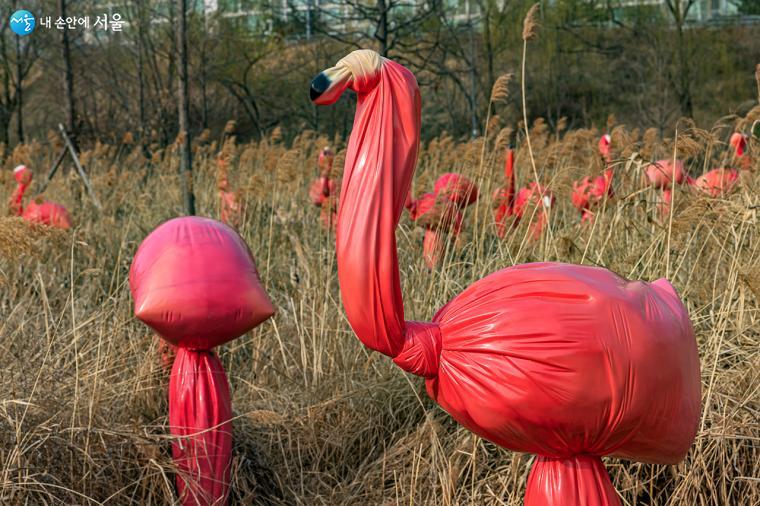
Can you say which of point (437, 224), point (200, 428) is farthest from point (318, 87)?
point (437, 224)

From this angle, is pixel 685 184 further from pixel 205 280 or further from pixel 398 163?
pixel 398 163

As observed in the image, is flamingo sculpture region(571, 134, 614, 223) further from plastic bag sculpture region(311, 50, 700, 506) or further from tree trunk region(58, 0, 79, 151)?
tree trunk region(58, 0, 79, 151)

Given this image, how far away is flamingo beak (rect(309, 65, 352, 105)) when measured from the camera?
1.43 metres

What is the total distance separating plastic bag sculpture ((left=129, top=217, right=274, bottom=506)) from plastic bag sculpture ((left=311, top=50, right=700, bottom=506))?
91 centimetres

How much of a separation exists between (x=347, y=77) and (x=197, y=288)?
3.41ft

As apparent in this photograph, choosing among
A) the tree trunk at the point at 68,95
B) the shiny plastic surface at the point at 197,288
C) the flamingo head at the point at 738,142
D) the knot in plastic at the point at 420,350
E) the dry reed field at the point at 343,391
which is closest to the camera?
the knot in plastic at the point at 420,350

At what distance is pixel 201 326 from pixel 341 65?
42.8 inches

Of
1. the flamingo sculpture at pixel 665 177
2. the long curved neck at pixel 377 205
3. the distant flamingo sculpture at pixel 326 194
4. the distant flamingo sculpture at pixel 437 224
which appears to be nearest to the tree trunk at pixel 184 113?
the distant flamingo sculpture at pixel 326 194

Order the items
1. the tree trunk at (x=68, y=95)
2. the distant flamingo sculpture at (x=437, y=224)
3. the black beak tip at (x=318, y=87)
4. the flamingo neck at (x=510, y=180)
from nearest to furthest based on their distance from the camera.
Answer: the black beak tip at (x=318, y=87) → the distant flamingo sculpture at (x=437, y=224) → the flamingo neck at (x=510, y=180) → the tree trunk at (x=68, y=95)

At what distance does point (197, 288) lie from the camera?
7.72ft

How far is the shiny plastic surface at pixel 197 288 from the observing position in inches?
92.0

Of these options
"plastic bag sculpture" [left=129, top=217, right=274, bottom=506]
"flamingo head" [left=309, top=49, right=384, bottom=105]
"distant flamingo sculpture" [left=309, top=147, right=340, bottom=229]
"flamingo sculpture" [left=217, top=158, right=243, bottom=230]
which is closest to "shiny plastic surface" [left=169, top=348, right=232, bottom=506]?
"plastic bag sculpture" [left=129, top=217, right=274, bottom=506]

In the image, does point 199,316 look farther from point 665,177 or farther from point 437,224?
point 665,177

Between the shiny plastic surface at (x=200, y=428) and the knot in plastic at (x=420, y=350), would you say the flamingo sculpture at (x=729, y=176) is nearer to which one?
the shiny plastic surface at (x=200, y=428)
